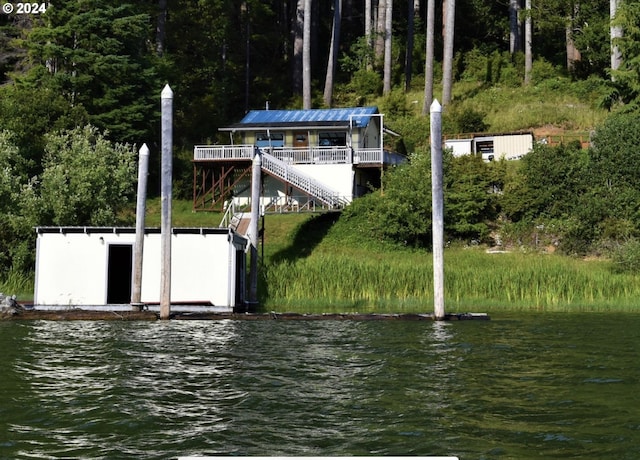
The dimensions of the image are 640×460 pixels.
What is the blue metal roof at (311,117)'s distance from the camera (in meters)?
54.2

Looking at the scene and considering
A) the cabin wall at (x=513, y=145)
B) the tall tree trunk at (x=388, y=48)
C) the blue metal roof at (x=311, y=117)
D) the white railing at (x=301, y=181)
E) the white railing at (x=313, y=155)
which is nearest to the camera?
the white railing at (x=301, y=181)

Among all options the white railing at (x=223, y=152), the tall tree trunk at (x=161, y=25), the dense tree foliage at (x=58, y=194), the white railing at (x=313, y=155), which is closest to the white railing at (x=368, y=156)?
the white railing at (x=313, y=155)

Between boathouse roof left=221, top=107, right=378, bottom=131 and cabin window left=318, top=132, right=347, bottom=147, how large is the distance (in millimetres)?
908

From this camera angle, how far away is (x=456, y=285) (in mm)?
33969

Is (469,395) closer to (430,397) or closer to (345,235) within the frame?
(430,397)

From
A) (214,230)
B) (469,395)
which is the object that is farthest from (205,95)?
(469,395)

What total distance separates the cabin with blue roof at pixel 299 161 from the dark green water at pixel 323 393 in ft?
86.3

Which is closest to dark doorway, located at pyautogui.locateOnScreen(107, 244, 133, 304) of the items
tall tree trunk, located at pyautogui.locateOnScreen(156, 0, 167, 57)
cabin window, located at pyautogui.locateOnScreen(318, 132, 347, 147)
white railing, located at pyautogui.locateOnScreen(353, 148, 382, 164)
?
white railing, located at pyautogui.locateOnScreen(353, 148, 382, 164)

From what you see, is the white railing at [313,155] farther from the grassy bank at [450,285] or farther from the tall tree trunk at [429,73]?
the tall tree trunk at [429,73]

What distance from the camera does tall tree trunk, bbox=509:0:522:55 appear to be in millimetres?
69750

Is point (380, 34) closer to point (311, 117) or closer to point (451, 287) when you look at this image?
Answer: point (311, 117)

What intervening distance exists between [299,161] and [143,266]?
22843 millimetres

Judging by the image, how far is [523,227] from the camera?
45125 millimetres

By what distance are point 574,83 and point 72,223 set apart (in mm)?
41705
